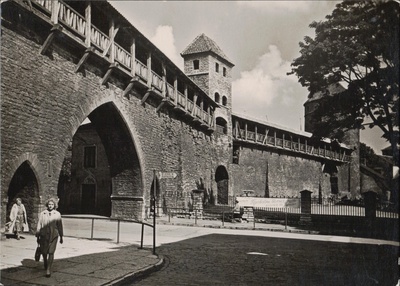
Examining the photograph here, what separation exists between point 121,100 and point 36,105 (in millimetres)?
5331

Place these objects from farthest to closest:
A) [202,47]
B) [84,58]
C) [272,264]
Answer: [202,47]
[84,58]
[272,264]

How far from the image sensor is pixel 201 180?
986 inches

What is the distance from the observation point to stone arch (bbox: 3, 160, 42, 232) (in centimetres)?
1006

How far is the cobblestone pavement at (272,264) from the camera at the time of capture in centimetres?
632

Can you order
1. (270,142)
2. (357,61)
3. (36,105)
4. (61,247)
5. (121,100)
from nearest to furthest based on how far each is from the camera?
(61,247) < (36,105) < (357,61) < (121,100) < (270,142)

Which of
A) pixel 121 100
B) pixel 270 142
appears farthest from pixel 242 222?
pixel 270 142

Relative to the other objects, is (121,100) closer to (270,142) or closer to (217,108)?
(217,108)

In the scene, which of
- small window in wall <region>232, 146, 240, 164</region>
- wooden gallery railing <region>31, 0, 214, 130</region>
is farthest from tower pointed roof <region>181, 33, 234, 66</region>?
wooden gallery railing <region>31, 0, 214, 130</region>

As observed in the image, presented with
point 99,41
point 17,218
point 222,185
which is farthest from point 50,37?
point 222,185

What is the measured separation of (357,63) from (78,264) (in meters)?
10.6

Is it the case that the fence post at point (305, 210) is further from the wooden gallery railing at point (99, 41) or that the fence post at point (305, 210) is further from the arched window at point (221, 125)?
the arched window at point (221, 125)

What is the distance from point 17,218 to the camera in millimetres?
9273

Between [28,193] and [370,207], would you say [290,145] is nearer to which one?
[370,207]

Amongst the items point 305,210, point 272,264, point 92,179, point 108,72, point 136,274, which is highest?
point 108,72
